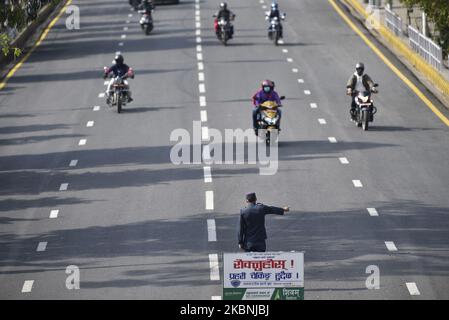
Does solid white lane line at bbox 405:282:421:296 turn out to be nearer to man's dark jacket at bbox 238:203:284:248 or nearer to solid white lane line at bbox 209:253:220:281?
man's dark jacket at bbox 238:203:284:248

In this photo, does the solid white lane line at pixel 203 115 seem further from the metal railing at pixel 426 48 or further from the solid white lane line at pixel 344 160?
the metal railing at pixel 426 48

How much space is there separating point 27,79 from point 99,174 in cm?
1596

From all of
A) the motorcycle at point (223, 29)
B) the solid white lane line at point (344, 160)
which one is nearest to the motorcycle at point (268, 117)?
the solid white lane line at point (344, 160)

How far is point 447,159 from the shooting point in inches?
1286

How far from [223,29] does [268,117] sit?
18277 mm

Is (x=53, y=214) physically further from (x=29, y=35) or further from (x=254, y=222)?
(x=29, y=35)

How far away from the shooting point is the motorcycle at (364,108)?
3616cm

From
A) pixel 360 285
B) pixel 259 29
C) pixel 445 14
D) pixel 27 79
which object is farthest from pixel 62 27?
pixel 360 285

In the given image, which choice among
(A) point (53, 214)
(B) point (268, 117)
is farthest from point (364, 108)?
(A) point (53, 214)

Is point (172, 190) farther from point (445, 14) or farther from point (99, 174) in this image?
point (445, 14)

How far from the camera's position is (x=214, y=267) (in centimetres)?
2372

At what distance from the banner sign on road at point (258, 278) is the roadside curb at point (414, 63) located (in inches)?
825

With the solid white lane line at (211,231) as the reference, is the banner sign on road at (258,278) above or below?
above

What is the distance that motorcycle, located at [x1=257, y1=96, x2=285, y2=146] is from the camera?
34938 mm
